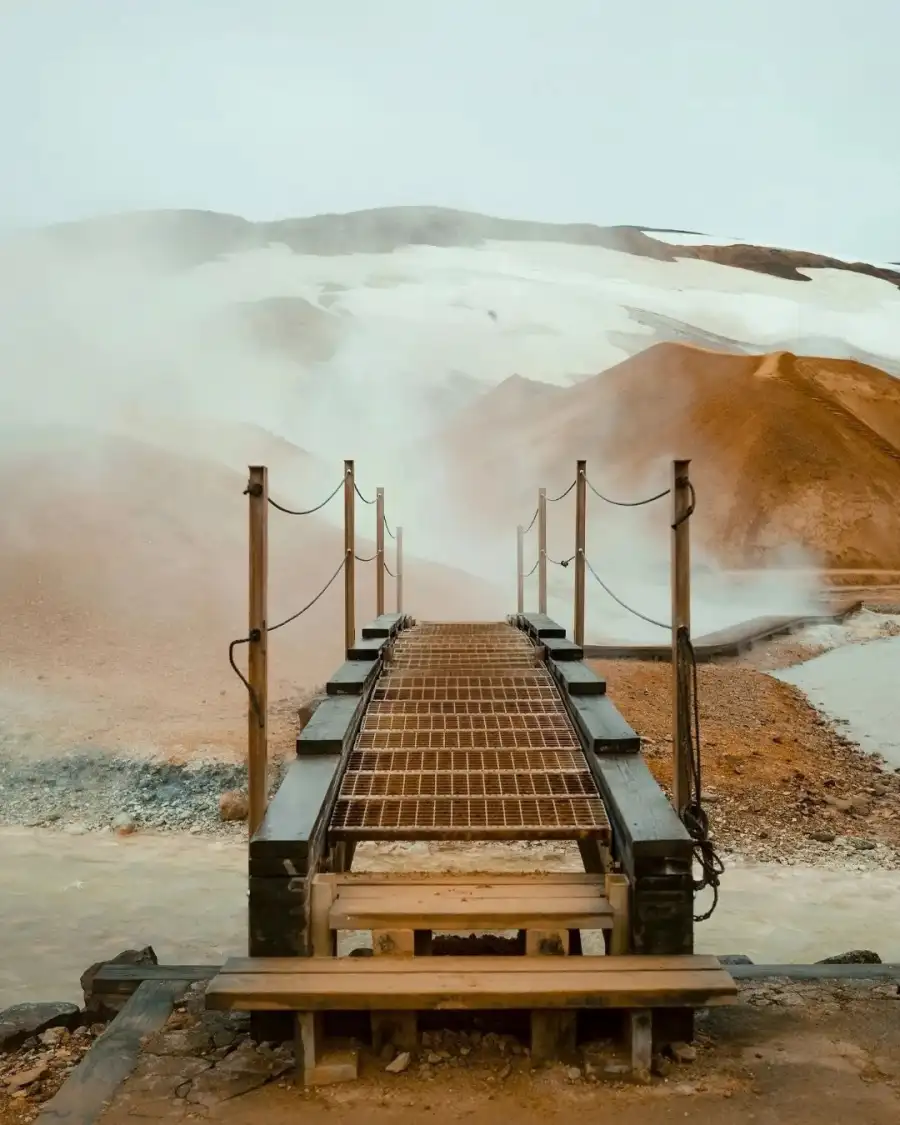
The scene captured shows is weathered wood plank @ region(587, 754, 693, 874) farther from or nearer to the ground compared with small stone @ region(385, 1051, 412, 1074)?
farther from the ground

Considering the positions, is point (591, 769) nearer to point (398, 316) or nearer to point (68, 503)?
point (68, 503)

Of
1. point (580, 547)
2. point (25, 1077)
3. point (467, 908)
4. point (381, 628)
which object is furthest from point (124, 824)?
point (467, 908)

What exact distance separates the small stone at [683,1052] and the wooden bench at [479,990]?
0.13 m

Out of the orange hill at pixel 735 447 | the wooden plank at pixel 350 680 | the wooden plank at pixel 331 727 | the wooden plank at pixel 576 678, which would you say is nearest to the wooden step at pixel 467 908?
the wooden plank at pixel 331 727

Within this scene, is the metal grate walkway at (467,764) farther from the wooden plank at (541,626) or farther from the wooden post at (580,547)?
the wooden post at (580,547)

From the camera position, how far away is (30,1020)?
3.69 metres

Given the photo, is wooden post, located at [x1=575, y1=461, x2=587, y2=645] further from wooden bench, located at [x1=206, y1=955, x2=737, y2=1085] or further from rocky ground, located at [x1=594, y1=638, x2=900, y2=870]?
wooden bench, located at [x1=206, y1=955, x2=737, y2=1085]

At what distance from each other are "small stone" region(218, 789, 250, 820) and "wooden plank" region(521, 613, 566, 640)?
3.20 metres

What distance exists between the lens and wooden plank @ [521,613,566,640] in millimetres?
7180

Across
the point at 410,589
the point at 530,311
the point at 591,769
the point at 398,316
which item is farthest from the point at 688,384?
the point at 591,769

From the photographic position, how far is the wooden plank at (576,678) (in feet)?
16.8

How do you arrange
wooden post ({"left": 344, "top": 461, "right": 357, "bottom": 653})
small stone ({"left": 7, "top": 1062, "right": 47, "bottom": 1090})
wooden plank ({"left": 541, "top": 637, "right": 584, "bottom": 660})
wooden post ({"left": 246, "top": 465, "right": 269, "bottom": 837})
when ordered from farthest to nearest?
wooden post ({"left": 344, "top": 461, "right": 357, "bottom": 653}) → wooden plank ({"left": 541, "top": 637, "right": 584, "bottom": 660}) → wooden post ({"left": 246, "top": 465, "right": 269, "bottom": 837}) → small stone ({"left": 7, "top": 1062, "right": 47, "bottom": 1090})

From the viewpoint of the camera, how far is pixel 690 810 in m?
3.69

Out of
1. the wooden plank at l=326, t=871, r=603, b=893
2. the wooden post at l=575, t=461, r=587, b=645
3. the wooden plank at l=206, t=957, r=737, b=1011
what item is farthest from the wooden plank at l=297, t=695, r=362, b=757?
the wooden post at l=575, t=461, r=587, b=645
